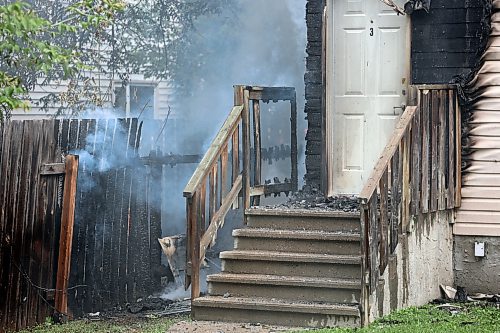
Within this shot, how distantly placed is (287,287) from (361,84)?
10.6 ft

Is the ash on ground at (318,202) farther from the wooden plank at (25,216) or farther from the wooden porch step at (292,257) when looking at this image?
the wooden plank at (25,216)

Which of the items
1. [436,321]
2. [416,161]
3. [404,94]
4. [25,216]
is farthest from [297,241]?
[25,216]

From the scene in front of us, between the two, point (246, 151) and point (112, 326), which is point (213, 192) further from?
point (112, 326)

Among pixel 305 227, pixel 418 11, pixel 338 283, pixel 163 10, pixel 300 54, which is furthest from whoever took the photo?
pixel 300 54

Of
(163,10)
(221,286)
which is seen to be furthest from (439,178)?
(163,10)

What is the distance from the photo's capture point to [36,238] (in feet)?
31.5

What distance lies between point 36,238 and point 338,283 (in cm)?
315

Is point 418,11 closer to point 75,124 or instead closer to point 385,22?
point 385,22

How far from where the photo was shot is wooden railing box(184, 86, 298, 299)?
966 centimetres

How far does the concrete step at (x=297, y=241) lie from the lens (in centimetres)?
974

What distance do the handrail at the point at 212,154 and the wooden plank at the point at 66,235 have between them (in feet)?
4.25

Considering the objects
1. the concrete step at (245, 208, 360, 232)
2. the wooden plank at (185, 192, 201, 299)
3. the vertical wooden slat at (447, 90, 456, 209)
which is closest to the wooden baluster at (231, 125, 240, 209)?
the concrete step at (245, 208, 360, 232)

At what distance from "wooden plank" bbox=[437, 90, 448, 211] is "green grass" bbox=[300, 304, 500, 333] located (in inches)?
50.0

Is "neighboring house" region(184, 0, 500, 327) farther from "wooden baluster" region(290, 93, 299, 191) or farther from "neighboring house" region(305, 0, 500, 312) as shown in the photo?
"wooden baluster" region(290, 93, 299, 191)
